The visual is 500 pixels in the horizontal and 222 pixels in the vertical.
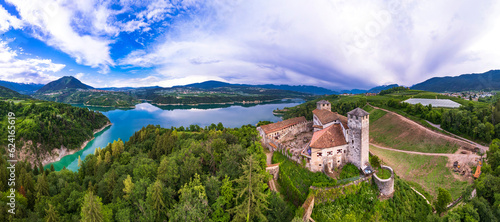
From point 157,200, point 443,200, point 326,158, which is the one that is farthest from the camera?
point 326,158

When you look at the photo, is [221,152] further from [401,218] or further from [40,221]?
[401,218]

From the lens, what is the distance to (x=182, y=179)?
79.9 ft

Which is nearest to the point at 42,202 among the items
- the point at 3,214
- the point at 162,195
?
the point at 3,214

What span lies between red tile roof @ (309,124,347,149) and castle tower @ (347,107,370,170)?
149 cm

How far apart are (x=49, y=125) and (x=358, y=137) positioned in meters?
90.6

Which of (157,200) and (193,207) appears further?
(157,200)

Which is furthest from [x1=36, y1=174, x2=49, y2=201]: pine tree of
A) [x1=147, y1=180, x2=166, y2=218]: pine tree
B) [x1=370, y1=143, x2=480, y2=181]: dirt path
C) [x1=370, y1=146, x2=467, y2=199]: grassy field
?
[x1=370, y1=143, x2=480, y2=181]: dirt path

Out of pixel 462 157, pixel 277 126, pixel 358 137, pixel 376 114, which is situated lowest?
pixel 462 157

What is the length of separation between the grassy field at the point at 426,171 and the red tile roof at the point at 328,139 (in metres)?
18.1

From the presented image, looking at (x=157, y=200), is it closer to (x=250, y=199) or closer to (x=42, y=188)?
(x=250, y=199)

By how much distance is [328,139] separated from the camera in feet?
84.7

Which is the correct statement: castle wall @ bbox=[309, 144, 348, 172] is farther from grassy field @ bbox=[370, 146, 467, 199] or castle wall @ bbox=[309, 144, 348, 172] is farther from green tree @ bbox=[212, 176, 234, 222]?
grassy field @ bbox=[370, 146, 467, 199]

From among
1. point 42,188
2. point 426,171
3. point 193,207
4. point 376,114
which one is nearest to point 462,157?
point 426,171

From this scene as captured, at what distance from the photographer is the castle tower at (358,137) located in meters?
24.6
